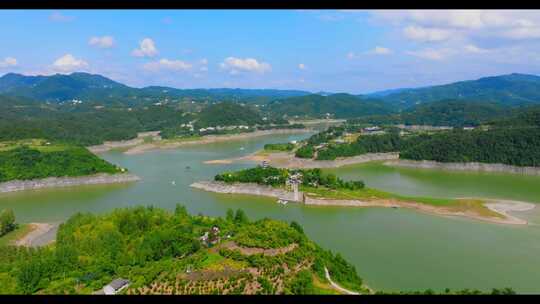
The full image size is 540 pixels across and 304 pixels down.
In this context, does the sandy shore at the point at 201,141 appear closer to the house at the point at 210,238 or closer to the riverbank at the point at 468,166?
the riverbank at the point at 468,166

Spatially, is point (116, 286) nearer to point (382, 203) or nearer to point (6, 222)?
point (6, 222)

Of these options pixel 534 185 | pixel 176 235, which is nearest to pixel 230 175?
pixel 176 235

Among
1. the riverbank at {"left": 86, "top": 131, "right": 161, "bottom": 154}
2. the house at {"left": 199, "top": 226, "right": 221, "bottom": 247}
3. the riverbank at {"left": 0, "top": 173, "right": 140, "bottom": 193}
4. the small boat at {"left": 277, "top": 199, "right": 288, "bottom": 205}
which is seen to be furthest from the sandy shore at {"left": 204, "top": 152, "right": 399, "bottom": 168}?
the house at {"left": 199, "top": 226, "right": 221, "bottom": 247}

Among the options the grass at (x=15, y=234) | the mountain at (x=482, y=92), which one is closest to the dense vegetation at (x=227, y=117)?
the grass at (x=15, y=234)

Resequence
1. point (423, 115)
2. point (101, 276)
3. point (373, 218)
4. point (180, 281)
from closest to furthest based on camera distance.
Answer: point (180, 281)
point (101, 276)
point (373, 218)
point (423, 115)
